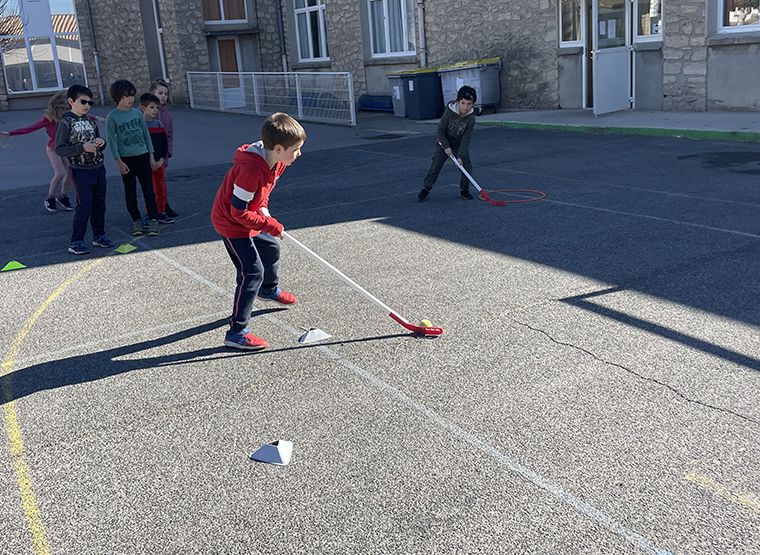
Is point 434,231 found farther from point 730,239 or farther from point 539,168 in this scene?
point 539,168

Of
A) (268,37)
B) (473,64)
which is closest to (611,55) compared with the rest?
(473,64)

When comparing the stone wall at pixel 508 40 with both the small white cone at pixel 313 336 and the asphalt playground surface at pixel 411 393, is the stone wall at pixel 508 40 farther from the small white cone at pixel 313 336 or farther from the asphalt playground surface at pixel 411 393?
the small white cone at pixel 313 336

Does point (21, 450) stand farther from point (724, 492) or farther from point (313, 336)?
point (724, 492)

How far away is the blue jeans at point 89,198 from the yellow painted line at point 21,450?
188 cm

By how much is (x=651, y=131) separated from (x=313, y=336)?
34.8 feet

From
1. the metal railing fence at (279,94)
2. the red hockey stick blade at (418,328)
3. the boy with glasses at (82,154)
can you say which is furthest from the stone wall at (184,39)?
the red hockey stick blade at (418,328)

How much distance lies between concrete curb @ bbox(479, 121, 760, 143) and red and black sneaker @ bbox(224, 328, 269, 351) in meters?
10.4

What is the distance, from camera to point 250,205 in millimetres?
5336

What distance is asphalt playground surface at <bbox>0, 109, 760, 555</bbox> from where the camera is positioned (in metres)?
3.45

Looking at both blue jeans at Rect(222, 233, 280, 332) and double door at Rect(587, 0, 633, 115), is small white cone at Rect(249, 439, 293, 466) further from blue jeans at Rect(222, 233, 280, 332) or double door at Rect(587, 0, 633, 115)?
double door at Rect(587, 0, 633, 115)

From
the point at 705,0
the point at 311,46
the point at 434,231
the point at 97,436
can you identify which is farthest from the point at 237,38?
the point at 97,436

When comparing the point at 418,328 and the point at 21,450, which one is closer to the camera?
the point at 21,450

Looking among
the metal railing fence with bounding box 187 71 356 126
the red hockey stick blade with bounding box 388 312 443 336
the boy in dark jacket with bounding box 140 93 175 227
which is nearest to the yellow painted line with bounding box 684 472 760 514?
the red hockey stick blade with bounding box 388 312 443 336

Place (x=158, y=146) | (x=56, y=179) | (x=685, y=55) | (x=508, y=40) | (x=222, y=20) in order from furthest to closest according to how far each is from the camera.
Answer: (x=222, y=20) → (x=508, y=40) → (x=685, y=55) → (x=56, y=179) → (x=158, y=146)
